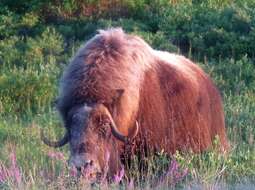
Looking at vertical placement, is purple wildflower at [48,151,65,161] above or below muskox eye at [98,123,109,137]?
below

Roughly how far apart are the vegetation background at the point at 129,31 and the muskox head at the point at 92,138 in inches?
8.0

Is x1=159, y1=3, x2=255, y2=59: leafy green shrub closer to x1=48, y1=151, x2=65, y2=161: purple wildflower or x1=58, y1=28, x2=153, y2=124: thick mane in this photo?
x1=58, y1=28, x2=153, y2=124: thick mane

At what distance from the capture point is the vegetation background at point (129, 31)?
25.3 feet

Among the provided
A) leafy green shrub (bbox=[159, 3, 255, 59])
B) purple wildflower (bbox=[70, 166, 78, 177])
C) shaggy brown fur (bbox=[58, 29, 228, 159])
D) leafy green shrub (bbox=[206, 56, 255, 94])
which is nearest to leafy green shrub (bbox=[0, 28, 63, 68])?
leafy green shrub (bbox=[159, 3, 255, 59])

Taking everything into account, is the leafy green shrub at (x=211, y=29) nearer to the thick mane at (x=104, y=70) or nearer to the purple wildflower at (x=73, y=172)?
the thick mane at (x=104, y=70)

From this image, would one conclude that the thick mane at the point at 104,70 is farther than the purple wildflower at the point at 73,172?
Yes

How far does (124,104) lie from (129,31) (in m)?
9.27

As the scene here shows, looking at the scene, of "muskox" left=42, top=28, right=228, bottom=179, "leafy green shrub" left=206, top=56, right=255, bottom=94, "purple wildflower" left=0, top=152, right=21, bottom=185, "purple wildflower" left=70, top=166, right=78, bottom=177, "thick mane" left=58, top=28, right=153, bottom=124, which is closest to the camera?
"purple wildflower" left=0, top=152, right=21, bottom=185

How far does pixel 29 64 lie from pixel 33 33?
→ 8.25ft

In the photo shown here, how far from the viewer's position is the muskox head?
7730 mm

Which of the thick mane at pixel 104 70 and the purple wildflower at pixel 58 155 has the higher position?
the thick mane at pixel 104 70

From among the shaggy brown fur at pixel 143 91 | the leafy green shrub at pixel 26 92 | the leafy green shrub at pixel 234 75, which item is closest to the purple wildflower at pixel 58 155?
the shaggy brown fur at pixel 143 91

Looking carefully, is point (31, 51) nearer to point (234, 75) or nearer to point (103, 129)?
point (234, 75)

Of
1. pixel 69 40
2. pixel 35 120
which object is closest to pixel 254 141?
pixel 35 120
